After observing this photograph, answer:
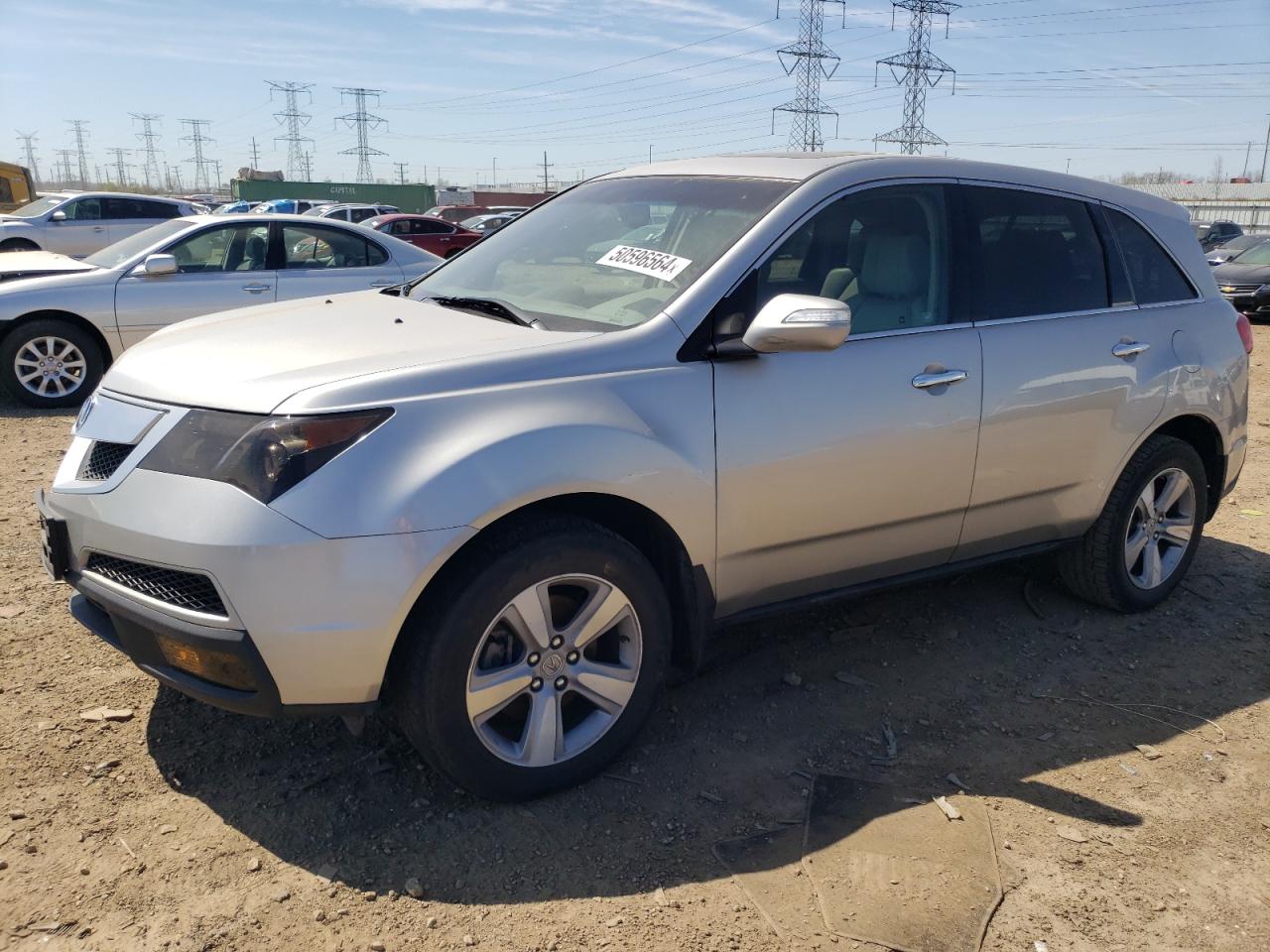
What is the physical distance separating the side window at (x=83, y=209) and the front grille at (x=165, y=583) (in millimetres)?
17140

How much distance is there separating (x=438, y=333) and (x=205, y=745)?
58.6 inches

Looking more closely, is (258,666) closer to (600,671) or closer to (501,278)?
(600,671)

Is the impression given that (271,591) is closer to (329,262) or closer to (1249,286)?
(329,262)

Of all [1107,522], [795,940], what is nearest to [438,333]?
[795,940]

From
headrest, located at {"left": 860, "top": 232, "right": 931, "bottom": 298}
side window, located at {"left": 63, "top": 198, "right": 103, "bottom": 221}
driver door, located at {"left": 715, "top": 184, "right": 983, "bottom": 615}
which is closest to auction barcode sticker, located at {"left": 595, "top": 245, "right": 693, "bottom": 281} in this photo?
driver door, located at {"left": 715, "top": 184, "right": 983, "bottom": 615}

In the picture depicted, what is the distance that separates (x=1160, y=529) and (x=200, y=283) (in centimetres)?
713

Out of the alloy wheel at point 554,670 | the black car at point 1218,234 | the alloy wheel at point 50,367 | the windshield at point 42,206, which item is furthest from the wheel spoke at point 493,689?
the black car at point 1218,234

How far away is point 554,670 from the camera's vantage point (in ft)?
9.37

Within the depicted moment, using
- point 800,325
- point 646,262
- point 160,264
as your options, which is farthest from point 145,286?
point 800,325

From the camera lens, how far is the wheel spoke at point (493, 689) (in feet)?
8.86

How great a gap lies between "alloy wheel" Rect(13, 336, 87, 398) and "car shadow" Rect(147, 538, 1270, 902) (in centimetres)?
566

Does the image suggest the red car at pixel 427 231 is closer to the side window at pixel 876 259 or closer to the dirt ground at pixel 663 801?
the dirt ground at pixel 663 801

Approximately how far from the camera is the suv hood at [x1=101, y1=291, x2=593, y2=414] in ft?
8.78

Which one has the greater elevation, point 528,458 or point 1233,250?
point 528,458
